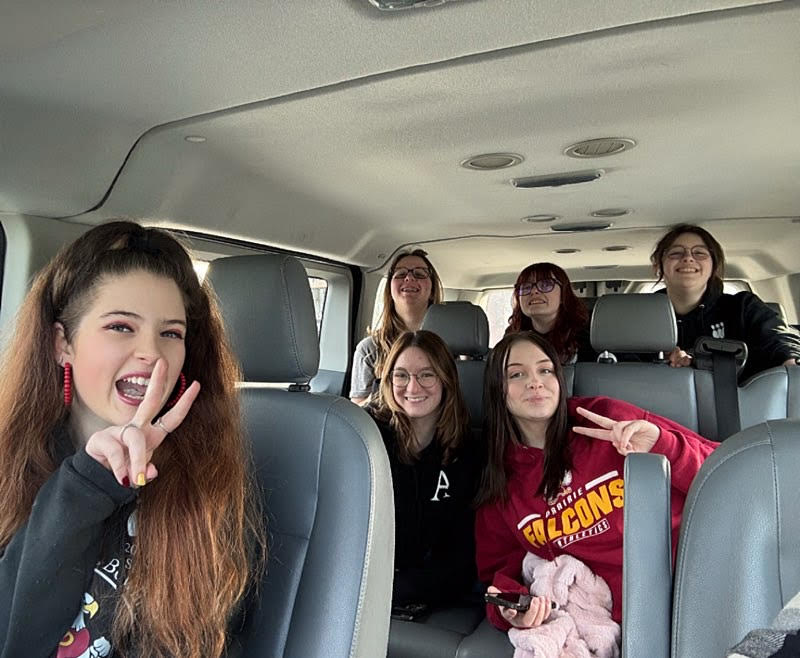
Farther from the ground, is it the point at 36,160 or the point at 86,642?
the point at 36,160

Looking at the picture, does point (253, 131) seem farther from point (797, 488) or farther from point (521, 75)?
point (797, 488)

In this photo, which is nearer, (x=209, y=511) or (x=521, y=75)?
(x=209, y=511)

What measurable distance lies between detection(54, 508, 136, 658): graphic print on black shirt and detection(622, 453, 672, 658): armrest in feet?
3.41

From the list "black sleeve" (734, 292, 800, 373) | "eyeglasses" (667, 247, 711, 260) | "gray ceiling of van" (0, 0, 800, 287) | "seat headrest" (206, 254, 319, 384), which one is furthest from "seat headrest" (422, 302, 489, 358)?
"seat headrest" (206, 254, 319, 384)

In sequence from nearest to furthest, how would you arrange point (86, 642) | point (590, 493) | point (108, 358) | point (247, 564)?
point (86, 642), point (108, 358), point (247, 564), point (590, 493)

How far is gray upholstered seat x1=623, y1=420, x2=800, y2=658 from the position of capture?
1371mm

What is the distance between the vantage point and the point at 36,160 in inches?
86.0

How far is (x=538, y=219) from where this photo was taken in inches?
166

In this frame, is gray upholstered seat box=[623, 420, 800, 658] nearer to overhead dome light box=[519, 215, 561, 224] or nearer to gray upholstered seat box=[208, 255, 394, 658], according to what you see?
gray upholstered seat box=[208, 255, 394, 658]

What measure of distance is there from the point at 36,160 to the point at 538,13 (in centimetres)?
152

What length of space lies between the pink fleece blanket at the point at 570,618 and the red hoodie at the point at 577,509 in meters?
0.05

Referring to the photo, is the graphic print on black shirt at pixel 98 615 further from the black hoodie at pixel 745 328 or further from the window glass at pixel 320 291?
the window glass at pixel 320 291

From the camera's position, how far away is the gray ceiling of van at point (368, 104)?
5.81 ft

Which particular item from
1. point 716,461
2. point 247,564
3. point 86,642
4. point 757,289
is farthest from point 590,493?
point 757,289
